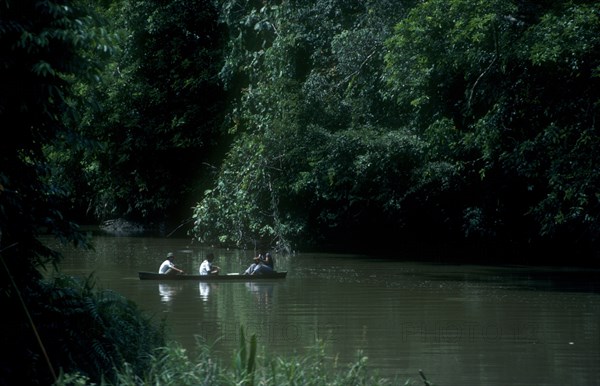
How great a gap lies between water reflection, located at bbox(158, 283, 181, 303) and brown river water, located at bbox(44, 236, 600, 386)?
1.9 inches

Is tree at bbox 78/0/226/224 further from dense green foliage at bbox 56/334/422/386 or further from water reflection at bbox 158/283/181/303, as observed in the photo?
dense green foliage at bbox 56/334/422/386

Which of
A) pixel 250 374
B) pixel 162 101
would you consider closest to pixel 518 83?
pixel 162 101

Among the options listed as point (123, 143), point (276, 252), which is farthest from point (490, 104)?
point (123, 143)

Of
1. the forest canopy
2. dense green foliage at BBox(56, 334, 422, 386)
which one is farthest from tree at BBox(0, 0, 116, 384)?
dense green foliage at BBox(56, 334, 422, 386)

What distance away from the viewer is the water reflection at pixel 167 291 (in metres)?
25.1

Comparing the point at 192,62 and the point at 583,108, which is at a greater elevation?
the point at 192,62

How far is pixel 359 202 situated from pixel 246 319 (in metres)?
16.5

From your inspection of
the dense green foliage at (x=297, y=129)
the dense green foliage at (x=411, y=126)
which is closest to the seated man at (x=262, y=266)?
the dense green foliage at (x=411, y=126)

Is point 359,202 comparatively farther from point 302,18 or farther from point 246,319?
point 246,319

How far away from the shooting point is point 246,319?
21484mm

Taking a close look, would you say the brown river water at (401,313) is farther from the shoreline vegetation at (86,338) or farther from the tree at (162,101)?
the tree at (162,101)

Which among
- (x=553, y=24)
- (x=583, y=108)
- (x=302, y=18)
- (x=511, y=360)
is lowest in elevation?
(x=511, y=360)

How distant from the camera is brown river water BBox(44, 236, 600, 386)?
52.4 feet

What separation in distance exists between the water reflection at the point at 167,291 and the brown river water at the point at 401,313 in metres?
0.05
